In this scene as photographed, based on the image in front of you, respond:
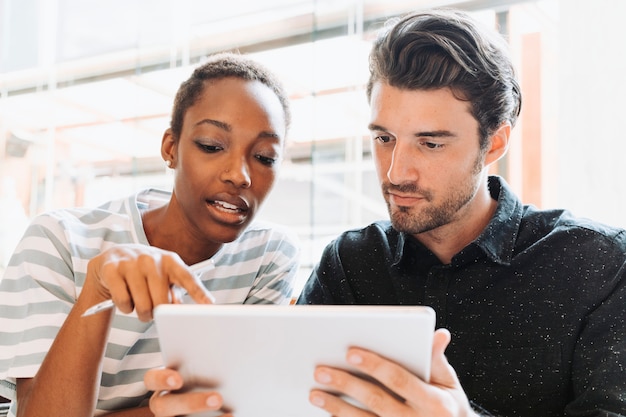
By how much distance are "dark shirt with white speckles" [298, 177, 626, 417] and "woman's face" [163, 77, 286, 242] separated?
328 mm

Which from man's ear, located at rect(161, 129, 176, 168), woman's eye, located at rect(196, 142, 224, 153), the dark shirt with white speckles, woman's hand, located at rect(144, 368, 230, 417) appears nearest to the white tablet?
woman's hand, located at rect(144, 368, 230, 417)

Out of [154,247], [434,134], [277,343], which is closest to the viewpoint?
[277,343]

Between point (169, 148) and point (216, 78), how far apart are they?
7.6 inches

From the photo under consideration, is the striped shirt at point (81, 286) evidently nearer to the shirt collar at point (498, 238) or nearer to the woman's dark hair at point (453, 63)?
the shirt collar at point (498, 238)

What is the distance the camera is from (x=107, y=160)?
349 cm

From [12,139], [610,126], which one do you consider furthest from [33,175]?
[610,126]

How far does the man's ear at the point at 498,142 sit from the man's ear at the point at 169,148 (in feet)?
2.26

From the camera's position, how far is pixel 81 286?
137 cm

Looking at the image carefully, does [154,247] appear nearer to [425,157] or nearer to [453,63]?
[425,157]

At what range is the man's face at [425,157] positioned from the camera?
1.32 meters

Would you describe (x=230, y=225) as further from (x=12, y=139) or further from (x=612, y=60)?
(x=12, y=139)

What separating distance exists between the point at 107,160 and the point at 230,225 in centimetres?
230

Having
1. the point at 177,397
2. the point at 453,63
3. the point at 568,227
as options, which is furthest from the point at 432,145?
the point at 177,397

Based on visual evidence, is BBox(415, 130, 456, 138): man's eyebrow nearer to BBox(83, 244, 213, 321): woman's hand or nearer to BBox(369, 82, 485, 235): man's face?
BBox(369, 82, 485, 235): man's face
